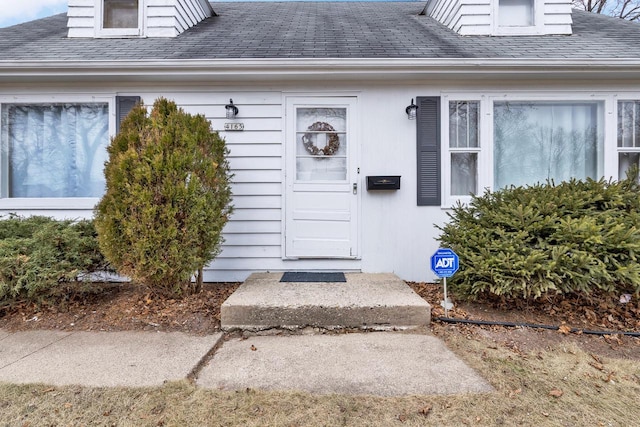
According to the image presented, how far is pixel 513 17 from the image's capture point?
4824 mm

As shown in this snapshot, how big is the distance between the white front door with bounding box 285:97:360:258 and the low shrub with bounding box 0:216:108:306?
2.09m

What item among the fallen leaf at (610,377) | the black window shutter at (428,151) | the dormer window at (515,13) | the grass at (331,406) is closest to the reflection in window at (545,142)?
the black window shutter at (428,151)

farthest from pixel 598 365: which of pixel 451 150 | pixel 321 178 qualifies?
pixel 321 178

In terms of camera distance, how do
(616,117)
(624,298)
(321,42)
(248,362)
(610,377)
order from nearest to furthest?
(610,377) < (248,362) < (624,298) < (616,117) < (321,42)

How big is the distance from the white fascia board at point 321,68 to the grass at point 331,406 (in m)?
3.18

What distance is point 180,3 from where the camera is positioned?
16.4 ft

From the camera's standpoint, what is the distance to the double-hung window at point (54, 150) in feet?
13.5

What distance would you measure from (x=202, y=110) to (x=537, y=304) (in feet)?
13.6

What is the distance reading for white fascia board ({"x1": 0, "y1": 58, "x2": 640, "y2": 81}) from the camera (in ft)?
12.2

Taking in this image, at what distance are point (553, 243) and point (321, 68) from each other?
9.64ft

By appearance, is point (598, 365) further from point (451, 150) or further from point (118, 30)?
point (118, 30)

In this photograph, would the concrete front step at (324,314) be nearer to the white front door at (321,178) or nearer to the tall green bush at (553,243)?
the tall green bush at (553,243)

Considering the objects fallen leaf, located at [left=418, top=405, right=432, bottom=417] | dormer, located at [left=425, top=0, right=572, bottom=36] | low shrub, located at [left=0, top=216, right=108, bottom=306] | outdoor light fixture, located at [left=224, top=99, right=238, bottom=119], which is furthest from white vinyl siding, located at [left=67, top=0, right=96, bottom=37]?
fallen leaf, located at [left=418, top=405, right=432, bottom=417]

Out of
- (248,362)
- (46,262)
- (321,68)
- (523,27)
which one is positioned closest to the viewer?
(248,362)
